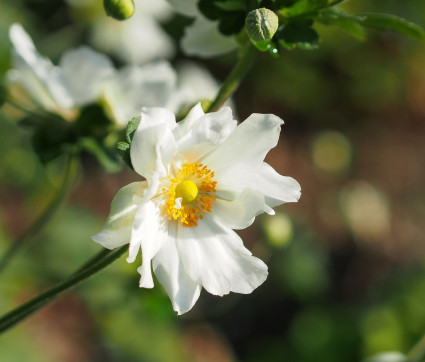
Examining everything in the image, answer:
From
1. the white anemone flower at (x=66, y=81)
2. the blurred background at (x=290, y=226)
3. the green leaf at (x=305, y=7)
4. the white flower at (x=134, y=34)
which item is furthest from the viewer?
the blurred background at (x=290, y=226)

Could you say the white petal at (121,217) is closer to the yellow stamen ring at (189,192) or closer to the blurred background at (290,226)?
the yellow stamen ring at (189,192)

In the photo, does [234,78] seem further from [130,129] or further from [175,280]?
[175,280]

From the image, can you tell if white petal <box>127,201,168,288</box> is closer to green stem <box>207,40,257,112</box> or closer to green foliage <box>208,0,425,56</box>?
green stem <box>207,40,257,112</box>

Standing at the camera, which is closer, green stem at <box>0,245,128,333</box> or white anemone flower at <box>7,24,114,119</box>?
green stem at <box>0,245,128,333</box>

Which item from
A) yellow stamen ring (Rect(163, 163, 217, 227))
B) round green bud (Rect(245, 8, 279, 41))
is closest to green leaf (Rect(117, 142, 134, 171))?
yellow stamen ring (Rect(163, 163, 217, 227))

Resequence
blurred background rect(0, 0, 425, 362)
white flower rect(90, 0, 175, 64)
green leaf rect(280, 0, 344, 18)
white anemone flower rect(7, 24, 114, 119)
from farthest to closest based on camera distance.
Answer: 1. blurred background rect(0, 0, 425, 362)
2. white flower rect(90, 0, 175, 64)
3. white anemone flower rect(7, 24, 114, 119)
4. green leaf rect(280, 0, 344, 18)

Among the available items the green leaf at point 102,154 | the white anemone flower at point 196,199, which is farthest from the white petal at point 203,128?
the green leaf at point 102,154
